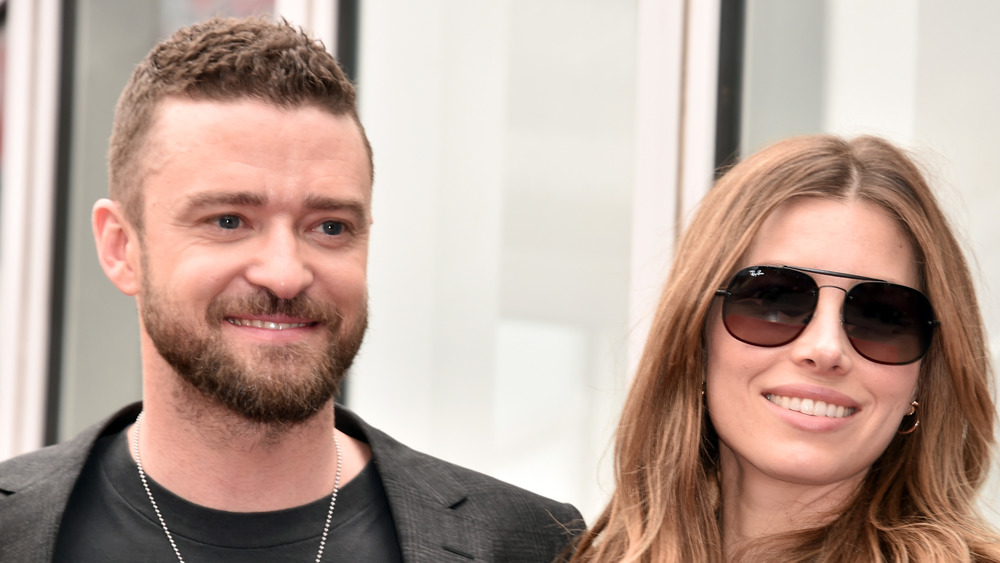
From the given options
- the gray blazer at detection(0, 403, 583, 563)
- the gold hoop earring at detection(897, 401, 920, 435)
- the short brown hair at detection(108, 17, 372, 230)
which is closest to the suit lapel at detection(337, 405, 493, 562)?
the gray blazer at detection(0, 403, 583, 563)

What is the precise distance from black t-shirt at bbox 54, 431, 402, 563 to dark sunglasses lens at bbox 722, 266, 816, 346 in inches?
29.7

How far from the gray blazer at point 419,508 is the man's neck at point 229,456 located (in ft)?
0.44

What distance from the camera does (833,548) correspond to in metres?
1.82

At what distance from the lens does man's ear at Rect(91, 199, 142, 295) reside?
7.19ft

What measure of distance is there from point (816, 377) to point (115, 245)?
1318 mm

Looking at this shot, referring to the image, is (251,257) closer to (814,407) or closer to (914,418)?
(814,407)

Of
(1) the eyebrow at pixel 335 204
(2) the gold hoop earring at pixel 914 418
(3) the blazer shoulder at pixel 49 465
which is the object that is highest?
(1) the eyebrow at pixel 335 204

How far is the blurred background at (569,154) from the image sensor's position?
2.17m

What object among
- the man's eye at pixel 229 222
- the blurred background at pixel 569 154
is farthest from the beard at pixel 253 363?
the blurred background at pixel 569 154

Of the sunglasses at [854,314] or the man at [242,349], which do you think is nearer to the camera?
the sunglasses at [854,314]

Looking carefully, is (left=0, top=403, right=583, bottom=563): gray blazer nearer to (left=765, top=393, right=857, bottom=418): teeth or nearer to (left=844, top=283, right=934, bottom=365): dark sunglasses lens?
(left=765, top=393, right=857, bottom=418): teeth

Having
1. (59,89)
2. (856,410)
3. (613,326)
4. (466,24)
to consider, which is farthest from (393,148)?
(59,89)

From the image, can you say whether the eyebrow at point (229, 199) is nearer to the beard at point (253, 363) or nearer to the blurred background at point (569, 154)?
the beard at point (253, 363)

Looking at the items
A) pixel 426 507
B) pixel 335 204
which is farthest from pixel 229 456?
pixel 335 204
